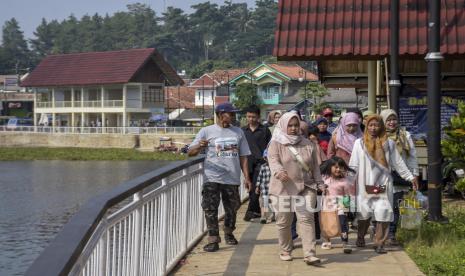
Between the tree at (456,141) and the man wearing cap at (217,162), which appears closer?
the man wearing cap at (217,162)

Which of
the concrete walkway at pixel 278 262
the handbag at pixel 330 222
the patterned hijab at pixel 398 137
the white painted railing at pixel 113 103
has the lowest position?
the concrete walkway at pixel 278 262

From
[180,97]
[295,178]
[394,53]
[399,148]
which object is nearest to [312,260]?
[295,178]

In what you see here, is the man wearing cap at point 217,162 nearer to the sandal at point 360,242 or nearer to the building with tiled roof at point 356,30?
the sandal at point 360,242

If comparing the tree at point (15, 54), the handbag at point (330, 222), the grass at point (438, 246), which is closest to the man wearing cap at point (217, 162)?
the handbag at point (330, 222)

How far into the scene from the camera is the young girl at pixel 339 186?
8227 mm

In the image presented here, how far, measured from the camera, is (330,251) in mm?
8320

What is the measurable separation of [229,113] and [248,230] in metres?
2.27

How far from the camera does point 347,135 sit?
8703 millimetres

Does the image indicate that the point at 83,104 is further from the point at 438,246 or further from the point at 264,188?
the point at 438,246

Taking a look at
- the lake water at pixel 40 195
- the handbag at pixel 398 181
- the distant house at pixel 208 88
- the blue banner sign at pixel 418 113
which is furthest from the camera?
the distant house at pixel 208 88

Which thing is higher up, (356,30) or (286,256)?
(356,30)

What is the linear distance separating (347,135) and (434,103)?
103 centimetres

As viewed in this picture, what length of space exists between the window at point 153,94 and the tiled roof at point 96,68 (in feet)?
5.37

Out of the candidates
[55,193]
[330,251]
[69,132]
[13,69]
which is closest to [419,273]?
[330,251]
